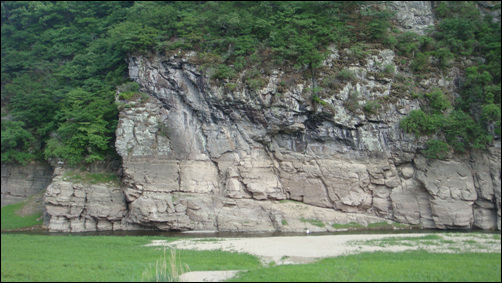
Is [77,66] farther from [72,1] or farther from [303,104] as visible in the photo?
[303,104]

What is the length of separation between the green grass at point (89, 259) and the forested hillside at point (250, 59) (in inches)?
353

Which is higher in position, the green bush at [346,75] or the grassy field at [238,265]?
the green bush at [346,75]

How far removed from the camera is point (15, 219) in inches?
1086

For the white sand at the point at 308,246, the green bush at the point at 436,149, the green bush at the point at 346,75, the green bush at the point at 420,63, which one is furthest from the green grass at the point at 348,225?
the green bush at the point at 420,63

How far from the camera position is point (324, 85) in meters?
28.3

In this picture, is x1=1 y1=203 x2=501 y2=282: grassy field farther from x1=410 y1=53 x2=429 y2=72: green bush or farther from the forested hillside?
x1=410 y1=53 x2=429 y2=72: green bush

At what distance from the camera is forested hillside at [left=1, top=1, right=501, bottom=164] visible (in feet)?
90.5

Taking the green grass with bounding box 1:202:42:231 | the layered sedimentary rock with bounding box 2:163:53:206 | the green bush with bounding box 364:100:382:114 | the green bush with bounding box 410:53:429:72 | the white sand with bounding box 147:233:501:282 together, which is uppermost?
the green bush with bounding box 410:53:429:72

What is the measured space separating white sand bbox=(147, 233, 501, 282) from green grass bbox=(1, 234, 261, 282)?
117 cm

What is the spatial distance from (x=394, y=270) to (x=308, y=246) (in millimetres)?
6363

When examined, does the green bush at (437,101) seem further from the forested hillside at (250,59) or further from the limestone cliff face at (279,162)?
the limestone cliff face at (279,162)

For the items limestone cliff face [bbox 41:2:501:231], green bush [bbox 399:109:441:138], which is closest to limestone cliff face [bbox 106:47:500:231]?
limestone cliff face [bbox 41:2:501:231]

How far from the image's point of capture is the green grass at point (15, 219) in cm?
2666

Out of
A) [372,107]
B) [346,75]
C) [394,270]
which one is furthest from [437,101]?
[394,270]
